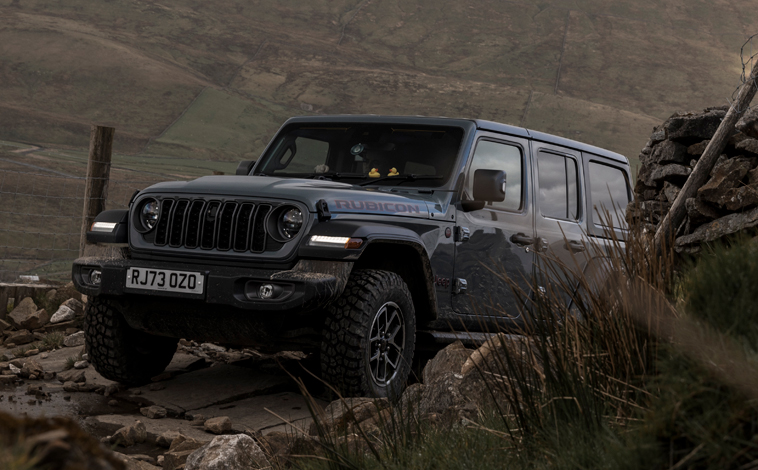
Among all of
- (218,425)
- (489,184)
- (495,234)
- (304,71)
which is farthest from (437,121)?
(304,71)

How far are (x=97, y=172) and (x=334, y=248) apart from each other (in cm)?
415

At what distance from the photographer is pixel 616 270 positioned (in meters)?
3.30

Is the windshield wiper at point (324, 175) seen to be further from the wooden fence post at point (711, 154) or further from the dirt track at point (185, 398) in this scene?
the wooden fence post at point (711, 154)

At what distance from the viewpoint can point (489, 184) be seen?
18.6 feet

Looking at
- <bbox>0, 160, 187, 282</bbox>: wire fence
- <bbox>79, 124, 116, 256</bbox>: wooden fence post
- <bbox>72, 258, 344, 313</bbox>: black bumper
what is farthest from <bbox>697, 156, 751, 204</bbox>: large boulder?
<bbox>0, 160, 187, 282</bbox>: wire fence

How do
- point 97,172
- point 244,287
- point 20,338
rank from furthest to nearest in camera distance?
point 97,172
point 20,338
point 244,287

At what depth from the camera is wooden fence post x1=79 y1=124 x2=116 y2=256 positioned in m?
8.13

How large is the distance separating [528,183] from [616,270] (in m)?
3.29

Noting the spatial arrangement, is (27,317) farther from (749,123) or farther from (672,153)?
(749,123)

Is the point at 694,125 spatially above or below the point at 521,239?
above

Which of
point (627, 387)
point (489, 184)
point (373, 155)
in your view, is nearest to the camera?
point (627, 387)

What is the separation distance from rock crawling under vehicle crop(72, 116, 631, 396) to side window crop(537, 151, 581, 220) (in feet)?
0.15

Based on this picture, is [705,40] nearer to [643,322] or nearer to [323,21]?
[323,21]

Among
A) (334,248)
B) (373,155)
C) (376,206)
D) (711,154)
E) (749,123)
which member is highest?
(749,123)
